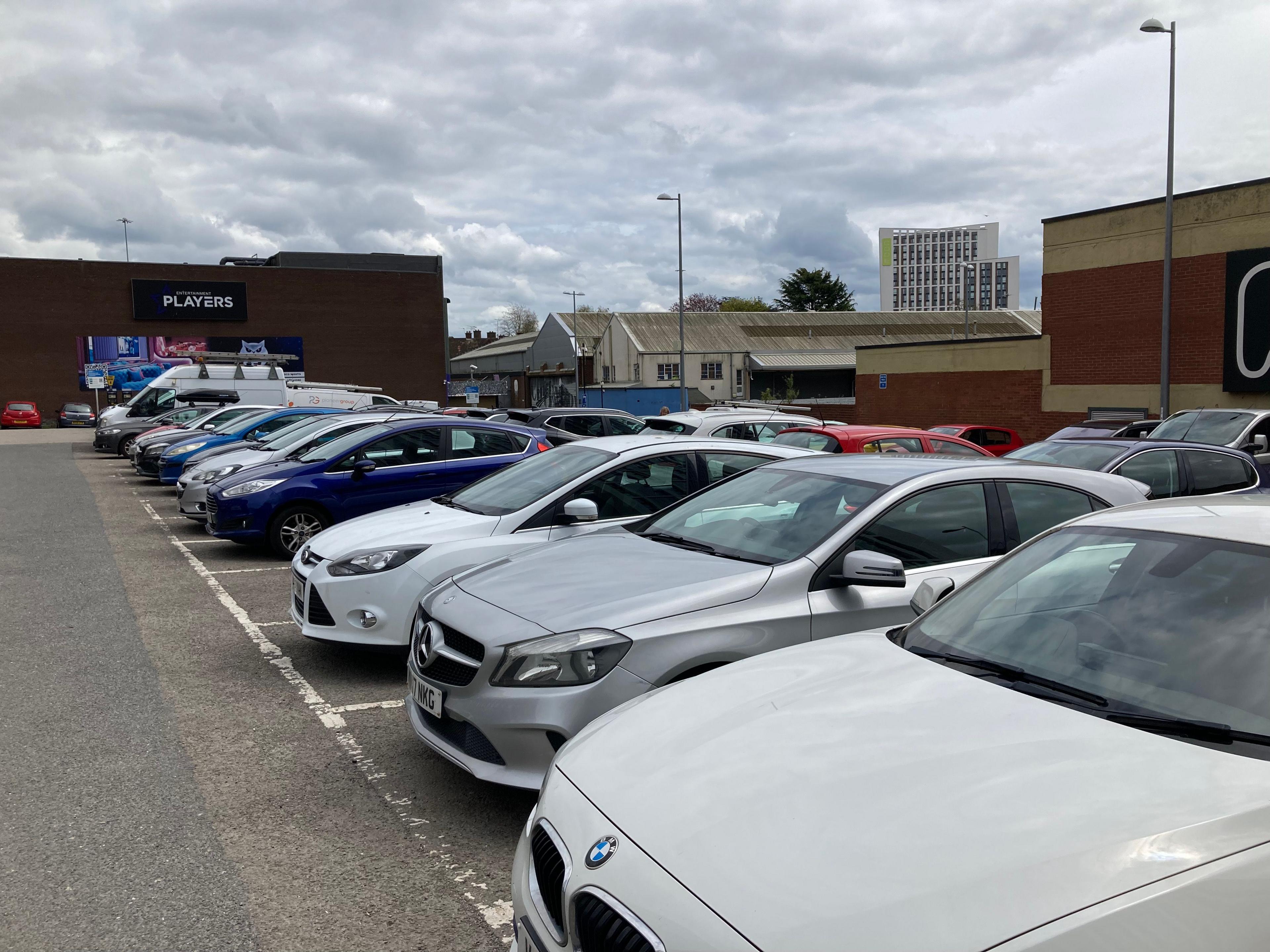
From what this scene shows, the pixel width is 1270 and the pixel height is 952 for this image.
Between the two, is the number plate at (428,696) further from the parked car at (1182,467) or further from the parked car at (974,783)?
the parked car at (1182,467)

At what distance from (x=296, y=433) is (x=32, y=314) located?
5151 cm

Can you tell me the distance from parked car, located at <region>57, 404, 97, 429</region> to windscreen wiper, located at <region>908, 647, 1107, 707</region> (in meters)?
55.7

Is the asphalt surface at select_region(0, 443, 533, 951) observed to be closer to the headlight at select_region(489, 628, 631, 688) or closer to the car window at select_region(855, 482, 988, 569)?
the headlight at select_region(489, 628, 631, 688)

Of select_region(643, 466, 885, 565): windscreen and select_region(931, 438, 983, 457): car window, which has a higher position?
select_region(643, 466, 885, 565): windscreen

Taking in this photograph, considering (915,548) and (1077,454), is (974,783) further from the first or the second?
(1077,454)

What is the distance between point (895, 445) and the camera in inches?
500

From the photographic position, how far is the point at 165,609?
28.9ft

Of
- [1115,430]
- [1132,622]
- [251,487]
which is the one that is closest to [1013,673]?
Result: [1132,622]

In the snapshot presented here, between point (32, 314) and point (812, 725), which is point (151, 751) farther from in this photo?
point (32, 314)

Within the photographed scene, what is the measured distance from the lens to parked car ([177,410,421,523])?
13438mm

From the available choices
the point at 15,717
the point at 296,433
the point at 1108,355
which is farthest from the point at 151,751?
the point at 1108,355

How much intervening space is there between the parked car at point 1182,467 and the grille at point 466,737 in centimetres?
701

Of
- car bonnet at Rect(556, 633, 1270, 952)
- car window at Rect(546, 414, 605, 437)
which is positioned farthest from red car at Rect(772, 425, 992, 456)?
car bonnet at Rect(556, 633, 1270, 952)

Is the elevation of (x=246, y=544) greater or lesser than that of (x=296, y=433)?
lesser
